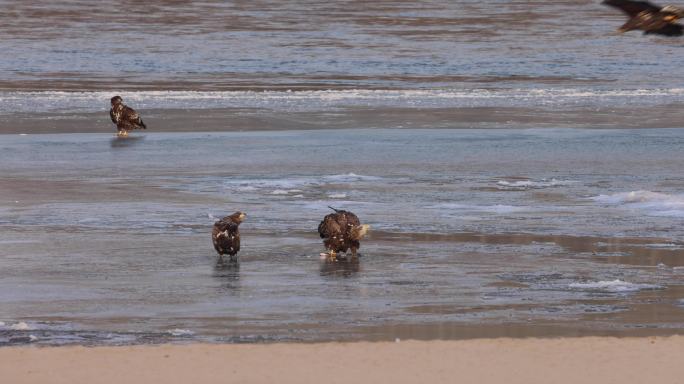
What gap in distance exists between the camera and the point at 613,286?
35.3 feet

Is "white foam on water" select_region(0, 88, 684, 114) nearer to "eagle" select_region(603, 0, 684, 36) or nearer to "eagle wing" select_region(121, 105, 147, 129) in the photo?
"eagle wing" select_region(121, 105, 147, 129)

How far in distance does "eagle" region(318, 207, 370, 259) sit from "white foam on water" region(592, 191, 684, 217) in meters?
3.54

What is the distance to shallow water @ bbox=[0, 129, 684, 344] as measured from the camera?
9758 mm

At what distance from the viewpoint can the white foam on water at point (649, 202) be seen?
14.2 m

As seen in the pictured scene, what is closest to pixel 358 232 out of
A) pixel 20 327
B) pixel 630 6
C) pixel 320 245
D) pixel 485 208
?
pixel 320 245

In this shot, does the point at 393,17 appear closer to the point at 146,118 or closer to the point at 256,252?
the point at 146,118

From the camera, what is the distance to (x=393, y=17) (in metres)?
51.2

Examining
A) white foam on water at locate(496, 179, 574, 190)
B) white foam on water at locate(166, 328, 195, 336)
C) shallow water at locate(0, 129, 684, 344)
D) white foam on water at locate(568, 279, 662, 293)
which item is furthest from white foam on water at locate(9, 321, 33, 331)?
white foam on water at locate(496, 179, 574, 190)

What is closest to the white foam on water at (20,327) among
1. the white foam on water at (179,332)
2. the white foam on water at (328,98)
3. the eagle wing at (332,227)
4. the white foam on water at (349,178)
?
the white foam on water at (179,332)

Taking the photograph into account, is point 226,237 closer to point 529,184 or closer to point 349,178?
point 349,178

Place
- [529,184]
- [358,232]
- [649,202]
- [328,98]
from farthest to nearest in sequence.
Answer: [328,98]
[529,184]
[649,202]
[358,232]

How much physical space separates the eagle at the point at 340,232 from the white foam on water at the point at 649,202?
3540 mm

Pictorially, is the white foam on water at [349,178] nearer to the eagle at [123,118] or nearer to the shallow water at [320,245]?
the shallow water at [320,245]

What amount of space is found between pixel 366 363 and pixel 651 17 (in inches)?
105
